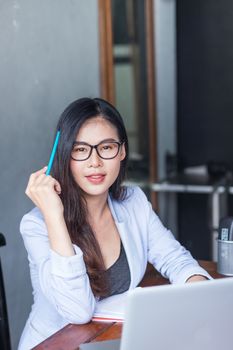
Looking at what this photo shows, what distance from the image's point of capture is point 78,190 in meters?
1.69

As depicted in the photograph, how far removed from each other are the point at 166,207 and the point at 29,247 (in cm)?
260

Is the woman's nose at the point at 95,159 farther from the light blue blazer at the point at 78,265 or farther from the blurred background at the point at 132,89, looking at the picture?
the blurred background at the point at 132,89

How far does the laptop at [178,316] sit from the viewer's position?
1.01 metres

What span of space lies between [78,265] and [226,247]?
577mm

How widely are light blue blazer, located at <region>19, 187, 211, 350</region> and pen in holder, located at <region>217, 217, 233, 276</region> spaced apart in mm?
110

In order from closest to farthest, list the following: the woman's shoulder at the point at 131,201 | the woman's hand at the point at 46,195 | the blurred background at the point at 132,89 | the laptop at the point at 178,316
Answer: the laptop at the point at 178,316 → the woman's hand at the point at 46,195 → the woman's shoulder at the point at 131,201 → the blurred background at the point at 132,89

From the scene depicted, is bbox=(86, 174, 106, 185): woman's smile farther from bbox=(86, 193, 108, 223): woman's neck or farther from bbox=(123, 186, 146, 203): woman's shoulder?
bbox=(123, 186, 146, 203): woman's shoulder

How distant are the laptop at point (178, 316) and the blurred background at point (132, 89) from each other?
1.41m

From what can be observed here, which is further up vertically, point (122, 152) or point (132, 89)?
point (132, 89)

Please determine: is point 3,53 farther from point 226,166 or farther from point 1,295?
point 226,166

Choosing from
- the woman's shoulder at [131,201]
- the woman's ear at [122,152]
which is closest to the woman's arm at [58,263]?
the woman's ear at [122,152]

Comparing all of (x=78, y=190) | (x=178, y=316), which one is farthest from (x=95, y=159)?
(x=178, y=316)

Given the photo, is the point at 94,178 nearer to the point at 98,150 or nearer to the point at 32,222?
the point at 98,150

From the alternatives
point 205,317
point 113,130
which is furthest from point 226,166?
point 205,317
